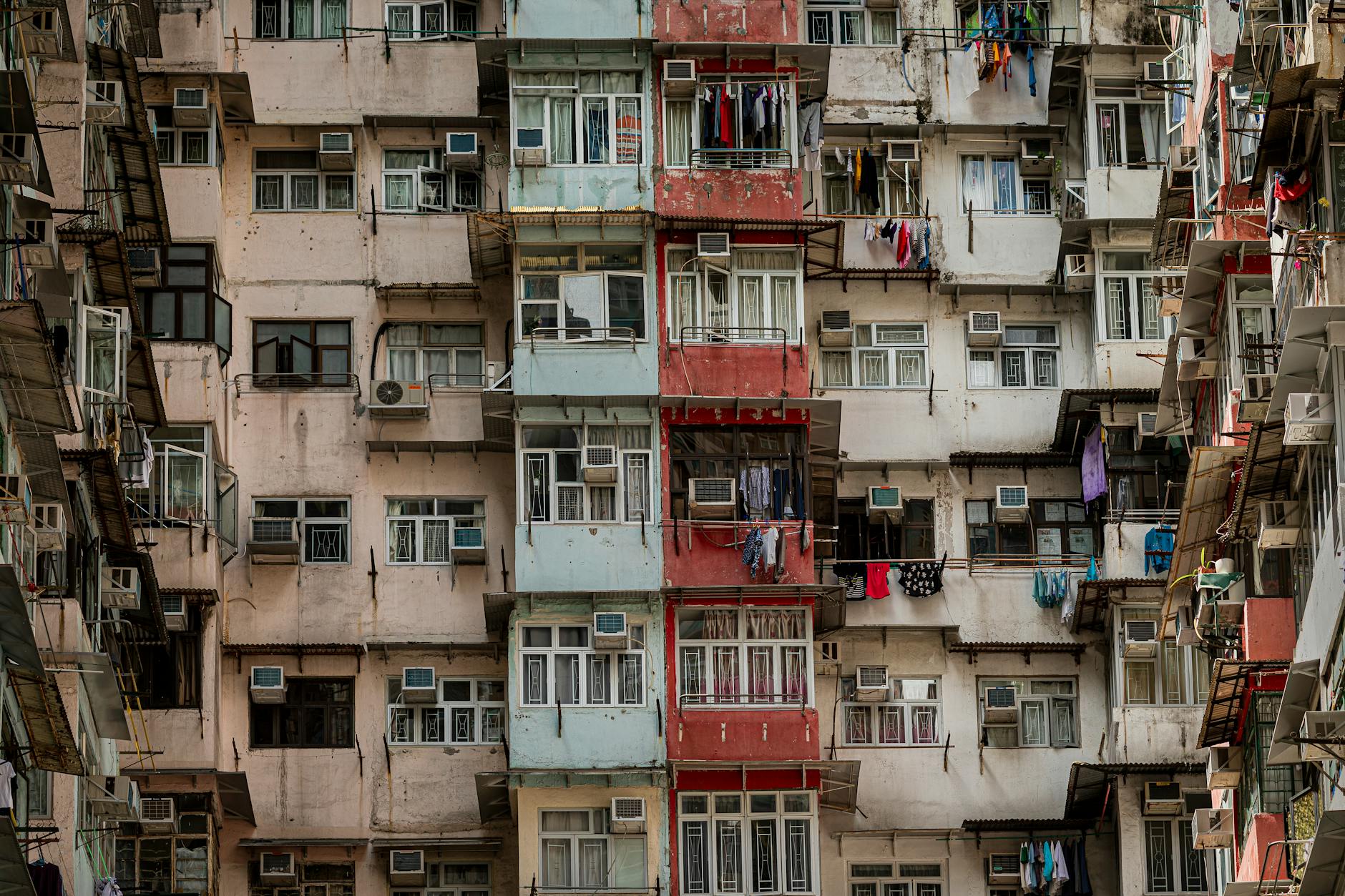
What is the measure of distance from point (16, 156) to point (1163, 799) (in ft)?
50.8

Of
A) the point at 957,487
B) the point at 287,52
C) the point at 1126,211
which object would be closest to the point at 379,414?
the point at 287,52

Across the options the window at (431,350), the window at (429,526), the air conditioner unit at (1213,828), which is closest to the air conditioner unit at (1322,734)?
the air conditioner unit at (1213,828)

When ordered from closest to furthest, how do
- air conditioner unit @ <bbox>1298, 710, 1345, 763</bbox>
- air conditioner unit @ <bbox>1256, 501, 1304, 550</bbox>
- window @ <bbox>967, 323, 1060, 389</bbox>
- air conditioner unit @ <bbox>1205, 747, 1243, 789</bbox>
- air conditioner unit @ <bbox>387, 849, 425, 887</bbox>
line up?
air conditioner unit @ <bbox>1298, 710, 1345, 763</bbox> < air conditioner unit @ <bbox>1256, 501, 1304, 550</bbox> < air conditioner unit @ <bbox>1205, 747, 1243, 789</bbox> < air conditioner unit @ <bbox>387, 849, 425, 887</bbox> < window @ <bbox>967, 323, 1060, 389</bbox>

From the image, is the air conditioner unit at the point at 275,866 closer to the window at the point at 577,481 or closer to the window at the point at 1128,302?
the window at the point at 577,481

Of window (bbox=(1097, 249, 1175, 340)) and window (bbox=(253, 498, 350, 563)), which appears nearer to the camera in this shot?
window (bbox=(253, 498, 350, 563))

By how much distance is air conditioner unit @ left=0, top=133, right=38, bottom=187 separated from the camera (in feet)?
86.0

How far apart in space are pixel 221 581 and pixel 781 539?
21.9ft

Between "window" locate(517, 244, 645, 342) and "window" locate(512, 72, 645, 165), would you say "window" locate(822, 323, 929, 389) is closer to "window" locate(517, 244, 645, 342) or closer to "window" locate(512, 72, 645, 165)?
"window" locate(517, 244, 645, 342)

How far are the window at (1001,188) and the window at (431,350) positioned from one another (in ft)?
20.9

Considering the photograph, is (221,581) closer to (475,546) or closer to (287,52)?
(475,546)

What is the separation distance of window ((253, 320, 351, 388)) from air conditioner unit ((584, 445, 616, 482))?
352 centimetres

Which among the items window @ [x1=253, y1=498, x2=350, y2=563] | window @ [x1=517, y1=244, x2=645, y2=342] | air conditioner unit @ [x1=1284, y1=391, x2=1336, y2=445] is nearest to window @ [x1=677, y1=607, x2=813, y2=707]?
window @ [x1=517, y1=244, x2=645, y2=342]

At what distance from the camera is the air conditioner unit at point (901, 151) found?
122ft

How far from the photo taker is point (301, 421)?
36125 mm
